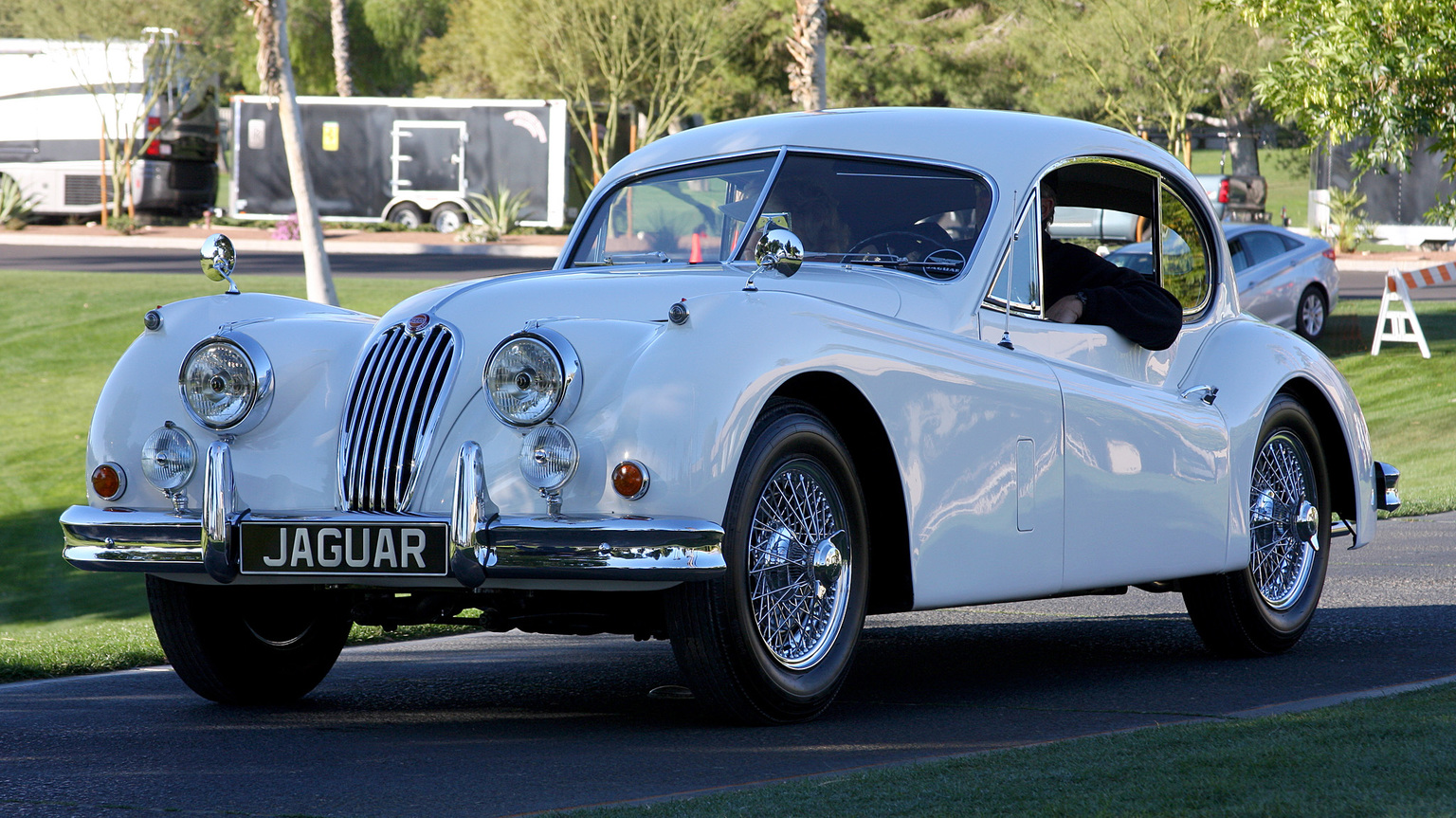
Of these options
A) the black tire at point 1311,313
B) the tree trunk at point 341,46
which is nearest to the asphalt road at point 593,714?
the black tire at point 1311,313

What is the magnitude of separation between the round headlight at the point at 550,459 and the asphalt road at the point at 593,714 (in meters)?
0.74

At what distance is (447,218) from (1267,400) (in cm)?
3447

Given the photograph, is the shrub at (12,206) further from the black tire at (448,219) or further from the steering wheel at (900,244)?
the steering wheel at (900,244)

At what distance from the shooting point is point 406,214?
40.0 m

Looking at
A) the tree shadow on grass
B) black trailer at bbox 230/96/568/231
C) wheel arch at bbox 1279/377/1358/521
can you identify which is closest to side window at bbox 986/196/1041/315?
wheel arch at bbox 1279/377/1358/521

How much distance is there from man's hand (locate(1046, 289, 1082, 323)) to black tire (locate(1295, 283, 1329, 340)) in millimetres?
15681

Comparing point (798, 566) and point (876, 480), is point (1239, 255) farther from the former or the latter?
point (798, 566)

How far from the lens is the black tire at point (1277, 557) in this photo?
632cm

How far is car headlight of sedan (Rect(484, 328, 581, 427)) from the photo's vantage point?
172 inches

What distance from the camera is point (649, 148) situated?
22.0 feet

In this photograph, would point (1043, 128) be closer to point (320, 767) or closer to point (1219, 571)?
point (1219, 571)

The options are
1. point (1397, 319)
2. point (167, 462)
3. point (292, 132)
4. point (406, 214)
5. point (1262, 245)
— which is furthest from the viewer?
point (406, 214)

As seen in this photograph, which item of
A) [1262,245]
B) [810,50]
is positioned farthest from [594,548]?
[810,50]

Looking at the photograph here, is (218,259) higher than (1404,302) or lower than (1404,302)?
higher
